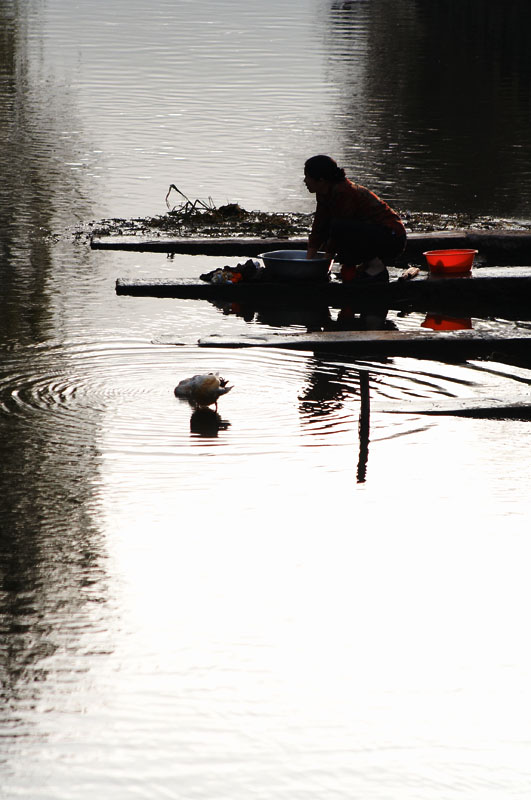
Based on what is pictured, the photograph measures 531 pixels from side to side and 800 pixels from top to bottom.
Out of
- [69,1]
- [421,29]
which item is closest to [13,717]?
[421,29]

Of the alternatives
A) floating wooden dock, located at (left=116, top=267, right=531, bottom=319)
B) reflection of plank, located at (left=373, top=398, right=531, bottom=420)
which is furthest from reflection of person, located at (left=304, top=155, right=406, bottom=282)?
reflection of plank, located at (left=373, top=398, right=531, bottom=420)

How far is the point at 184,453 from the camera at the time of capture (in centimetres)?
545

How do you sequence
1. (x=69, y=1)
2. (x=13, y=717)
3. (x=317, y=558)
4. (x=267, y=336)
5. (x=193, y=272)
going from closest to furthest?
(x=13, y=717)
(x=317, y=558)
(x=267, y=336)
(x=193, y=272)
(x=69, y=1)

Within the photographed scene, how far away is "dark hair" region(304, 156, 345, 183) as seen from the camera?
8.42m

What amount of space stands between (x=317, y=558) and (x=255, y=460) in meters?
1.04

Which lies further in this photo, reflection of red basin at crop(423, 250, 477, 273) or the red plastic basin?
reflection of red basin at crop(423, 250, 477, 273)

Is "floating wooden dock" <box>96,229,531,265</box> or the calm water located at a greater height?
"floating wooden dock" <box>96,229,531,265</box>

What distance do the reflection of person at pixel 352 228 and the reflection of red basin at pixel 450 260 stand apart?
238 mm

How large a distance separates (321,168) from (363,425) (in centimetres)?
311

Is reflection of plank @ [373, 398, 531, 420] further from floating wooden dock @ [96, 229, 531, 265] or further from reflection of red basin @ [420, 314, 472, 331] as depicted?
floating wooden dock @ [96, 229, 531, 265]

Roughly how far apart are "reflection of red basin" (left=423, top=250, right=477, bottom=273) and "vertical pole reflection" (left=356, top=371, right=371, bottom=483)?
7.72 feet

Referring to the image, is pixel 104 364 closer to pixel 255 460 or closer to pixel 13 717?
pixel 255 460

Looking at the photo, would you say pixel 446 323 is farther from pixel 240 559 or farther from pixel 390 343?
pixel 240 559

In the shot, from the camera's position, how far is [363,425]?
5.84 m
